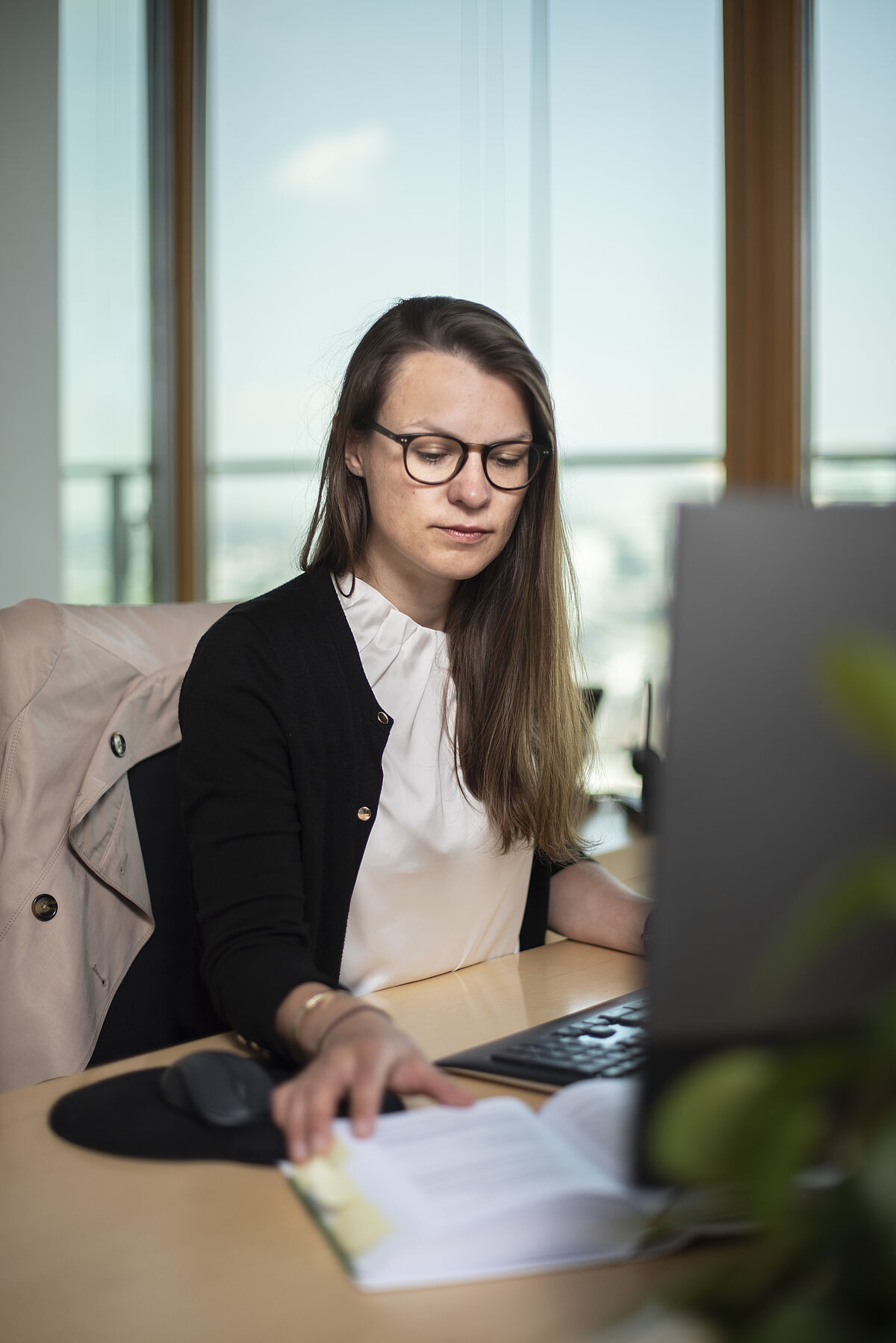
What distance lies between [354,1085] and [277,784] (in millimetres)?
454

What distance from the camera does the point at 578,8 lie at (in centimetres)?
333

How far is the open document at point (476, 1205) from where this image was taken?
0.59 m

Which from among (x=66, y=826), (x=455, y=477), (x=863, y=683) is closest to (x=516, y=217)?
(x=455, y=477)

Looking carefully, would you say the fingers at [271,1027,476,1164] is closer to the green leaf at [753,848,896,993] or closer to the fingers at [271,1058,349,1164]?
the fingers at [271,1058,349,1164]

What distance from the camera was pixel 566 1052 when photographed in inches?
34.7

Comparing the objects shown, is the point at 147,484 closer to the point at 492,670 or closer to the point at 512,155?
the point at 512,155

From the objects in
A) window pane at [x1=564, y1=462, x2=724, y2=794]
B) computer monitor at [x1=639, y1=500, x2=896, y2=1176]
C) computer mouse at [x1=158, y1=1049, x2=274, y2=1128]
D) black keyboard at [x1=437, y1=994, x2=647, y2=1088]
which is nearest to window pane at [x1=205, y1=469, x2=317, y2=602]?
window pane at [x1=564, y1=462, x2=724, y2=794]

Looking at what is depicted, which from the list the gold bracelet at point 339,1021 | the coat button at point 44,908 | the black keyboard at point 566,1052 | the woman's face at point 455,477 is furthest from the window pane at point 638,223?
the gold bracelet at point 339,1021

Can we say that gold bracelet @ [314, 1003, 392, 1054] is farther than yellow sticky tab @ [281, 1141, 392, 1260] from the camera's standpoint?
Yes

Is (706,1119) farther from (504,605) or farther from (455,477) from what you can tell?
A: (504,605)

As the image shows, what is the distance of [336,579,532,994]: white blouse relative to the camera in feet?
4.15

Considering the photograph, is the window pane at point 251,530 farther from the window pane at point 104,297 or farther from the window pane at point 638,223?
the window pane at point 638,223

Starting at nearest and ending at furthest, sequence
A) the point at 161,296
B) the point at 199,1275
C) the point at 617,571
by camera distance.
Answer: the point at 199,1275 → the point at 617,571 → the point at 161,296

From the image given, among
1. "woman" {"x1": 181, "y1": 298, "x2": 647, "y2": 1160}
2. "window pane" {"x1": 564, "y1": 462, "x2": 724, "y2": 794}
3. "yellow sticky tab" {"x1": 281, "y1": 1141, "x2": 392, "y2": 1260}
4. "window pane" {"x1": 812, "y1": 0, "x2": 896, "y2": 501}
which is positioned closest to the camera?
"yellow sticky tab" {"x1": 281, "y1": 1141, "x2": 392, "y2": 1260}
